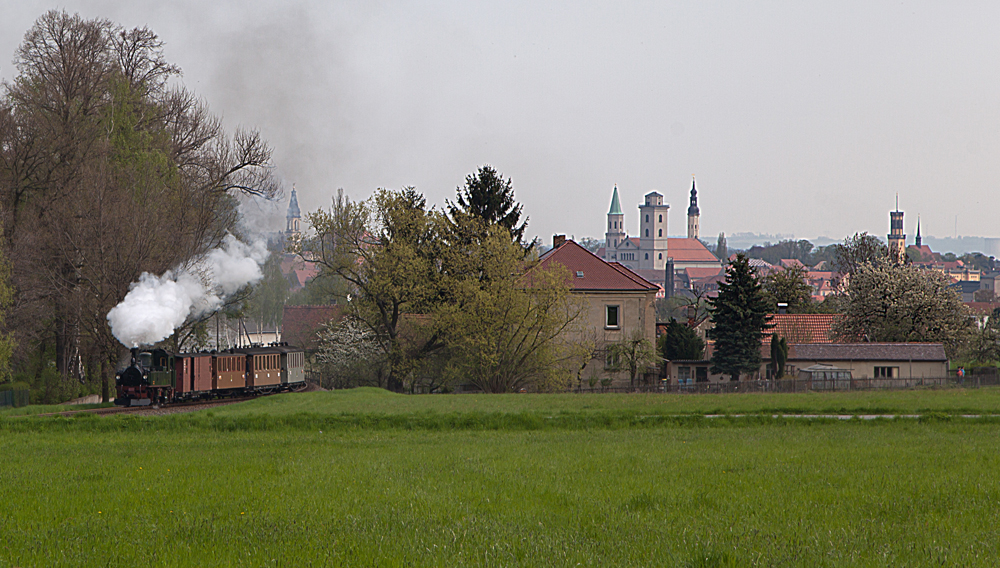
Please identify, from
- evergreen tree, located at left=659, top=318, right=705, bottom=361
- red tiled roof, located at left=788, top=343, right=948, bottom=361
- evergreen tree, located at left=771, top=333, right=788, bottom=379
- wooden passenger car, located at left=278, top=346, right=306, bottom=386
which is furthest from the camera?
evergreen tree, located at left=659, top=318, right=705, bottom=361

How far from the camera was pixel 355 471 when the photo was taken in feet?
51.2

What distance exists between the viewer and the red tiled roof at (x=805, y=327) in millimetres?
62375

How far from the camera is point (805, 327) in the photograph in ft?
209

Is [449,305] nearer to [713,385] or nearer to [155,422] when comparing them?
[713,385]

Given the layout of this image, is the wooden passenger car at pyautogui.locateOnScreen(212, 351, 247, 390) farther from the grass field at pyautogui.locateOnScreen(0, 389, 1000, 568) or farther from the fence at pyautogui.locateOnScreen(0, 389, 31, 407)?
the grass field at pyautogui.locateOnScreen(0, 389, 1000, 568)

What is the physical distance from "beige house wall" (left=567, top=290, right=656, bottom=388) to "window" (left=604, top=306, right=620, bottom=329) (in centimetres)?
15

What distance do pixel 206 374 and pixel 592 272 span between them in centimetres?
2818

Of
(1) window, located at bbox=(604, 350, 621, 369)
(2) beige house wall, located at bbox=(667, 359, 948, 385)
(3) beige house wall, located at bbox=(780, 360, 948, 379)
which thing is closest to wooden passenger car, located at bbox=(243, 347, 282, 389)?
(1) window, located at bbox=(604, 350, 621, 369)

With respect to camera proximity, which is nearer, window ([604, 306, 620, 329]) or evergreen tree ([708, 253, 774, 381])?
evergreen tree ([708, 253, 774, 381])

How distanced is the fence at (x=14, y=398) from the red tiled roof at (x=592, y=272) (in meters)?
30.7

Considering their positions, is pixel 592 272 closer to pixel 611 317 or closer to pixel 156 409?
pixel 611 317

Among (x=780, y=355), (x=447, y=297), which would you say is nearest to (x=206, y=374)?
(x=447, y=297)

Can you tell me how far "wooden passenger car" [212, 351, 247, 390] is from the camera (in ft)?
131

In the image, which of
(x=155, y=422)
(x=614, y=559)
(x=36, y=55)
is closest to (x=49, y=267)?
(x=36, y=55)
